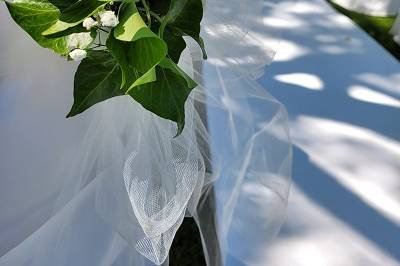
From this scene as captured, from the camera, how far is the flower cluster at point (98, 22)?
408mm

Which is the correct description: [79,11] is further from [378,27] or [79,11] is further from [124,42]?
[378,27]

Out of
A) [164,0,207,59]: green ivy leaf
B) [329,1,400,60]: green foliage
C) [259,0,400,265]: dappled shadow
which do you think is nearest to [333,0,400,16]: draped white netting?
[329,1,400,60]: green foliage

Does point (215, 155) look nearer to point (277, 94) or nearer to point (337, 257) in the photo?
point (337, 257)

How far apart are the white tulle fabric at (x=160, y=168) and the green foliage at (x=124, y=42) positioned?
11 cm

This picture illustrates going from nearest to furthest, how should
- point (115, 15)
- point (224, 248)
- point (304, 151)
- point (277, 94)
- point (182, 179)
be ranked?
1. point (115, 15)
2. point (182, 179)
3. point (224, 248)
4. point (304, 151)
5. point (277, 94)

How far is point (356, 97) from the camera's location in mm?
1299

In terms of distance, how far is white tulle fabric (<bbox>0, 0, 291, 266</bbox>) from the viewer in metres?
0.60

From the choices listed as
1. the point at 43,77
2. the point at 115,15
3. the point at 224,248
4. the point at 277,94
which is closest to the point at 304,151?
the point at 277,94

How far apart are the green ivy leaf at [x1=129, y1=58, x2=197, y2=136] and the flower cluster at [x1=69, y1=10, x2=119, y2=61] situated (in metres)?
0.06

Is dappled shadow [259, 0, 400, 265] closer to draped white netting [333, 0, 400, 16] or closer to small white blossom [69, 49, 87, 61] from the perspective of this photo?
small white blossom [69, 49, 87, 61]

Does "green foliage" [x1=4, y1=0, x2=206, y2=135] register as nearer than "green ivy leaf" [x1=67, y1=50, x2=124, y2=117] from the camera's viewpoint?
Yes

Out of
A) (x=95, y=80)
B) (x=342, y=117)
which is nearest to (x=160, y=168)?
(x=95, y=80)

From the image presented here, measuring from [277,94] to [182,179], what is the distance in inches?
29.8

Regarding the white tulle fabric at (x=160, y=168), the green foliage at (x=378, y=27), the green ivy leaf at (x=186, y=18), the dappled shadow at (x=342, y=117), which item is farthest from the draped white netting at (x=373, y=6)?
the green ivy leaf at (x=186, y=18)
